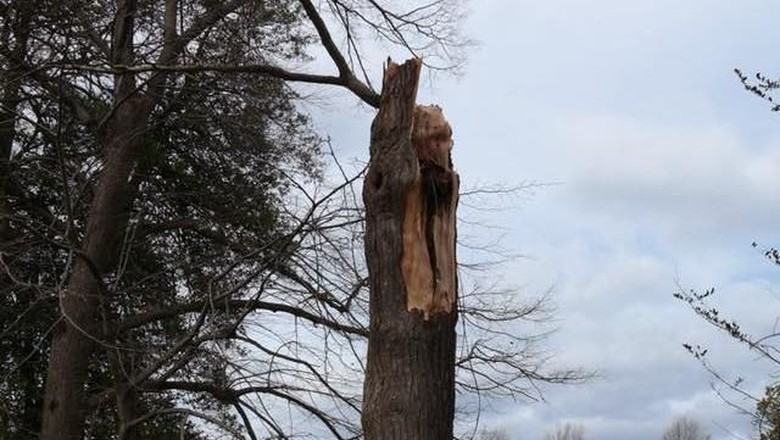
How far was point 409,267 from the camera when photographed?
5.68 metres

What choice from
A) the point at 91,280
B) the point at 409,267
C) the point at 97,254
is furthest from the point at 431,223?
the point at 97,254

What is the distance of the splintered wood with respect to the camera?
222 inches

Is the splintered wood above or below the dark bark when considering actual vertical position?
below

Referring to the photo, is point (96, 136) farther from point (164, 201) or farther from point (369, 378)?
point (369, 378)

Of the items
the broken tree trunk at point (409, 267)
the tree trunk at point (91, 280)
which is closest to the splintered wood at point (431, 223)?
the broken tree trunk at point (409, 267)

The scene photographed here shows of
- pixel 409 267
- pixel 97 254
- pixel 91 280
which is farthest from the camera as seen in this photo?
pixel 97 254

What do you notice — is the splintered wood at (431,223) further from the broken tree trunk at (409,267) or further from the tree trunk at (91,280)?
the tree trunk at (91,280)

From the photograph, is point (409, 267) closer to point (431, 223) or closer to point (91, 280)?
point (431, 223)

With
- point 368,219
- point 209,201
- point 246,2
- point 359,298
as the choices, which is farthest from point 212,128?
point 368,219

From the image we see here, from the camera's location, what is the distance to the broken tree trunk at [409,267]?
5.46 m

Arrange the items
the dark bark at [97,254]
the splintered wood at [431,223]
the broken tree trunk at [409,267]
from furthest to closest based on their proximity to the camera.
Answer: the dark bark at [97,254] < the splintered wood at [431,223] < the broken tree trunk at [409,267]

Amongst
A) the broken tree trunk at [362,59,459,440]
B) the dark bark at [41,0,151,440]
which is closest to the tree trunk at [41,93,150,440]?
the dark bark at [41,0,151,440]

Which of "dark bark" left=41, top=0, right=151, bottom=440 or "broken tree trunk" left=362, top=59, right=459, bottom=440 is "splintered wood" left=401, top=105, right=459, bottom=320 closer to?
"broken tree trunk" left=362, top=59, right=459, bottom=440

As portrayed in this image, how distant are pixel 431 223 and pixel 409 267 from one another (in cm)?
26
